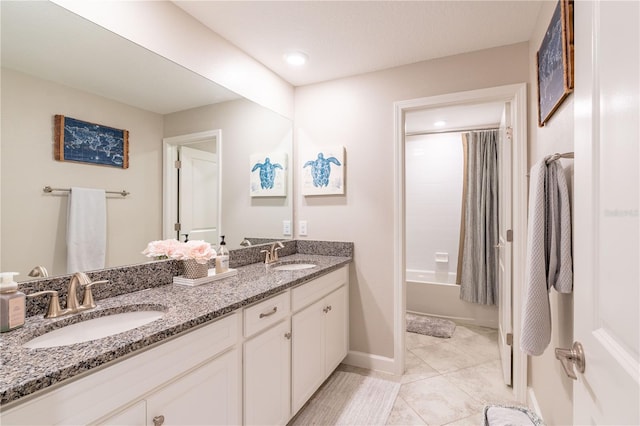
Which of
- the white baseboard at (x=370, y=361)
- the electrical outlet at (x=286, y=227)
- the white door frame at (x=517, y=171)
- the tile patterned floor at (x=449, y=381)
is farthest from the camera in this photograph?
the electrical outlet at (x=286, y=227)

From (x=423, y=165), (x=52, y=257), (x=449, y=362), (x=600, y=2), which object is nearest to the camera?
(x=600, y=2)

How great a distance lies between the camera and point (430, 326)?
329cm

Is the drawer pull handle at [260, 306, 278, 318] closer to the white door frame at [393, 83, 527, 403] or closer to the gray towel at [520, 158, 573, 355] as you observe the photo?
the gray towel at [520, 158, 573, 355]

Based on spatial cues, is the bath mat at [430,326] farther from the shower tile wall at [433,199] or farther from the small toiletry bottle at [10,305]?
the small toiletry bottle at [10,305]

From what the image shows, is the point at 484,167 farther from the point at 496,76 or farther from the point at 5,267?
the point at 5,267

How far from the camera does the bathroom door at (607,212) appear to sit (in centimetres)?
51

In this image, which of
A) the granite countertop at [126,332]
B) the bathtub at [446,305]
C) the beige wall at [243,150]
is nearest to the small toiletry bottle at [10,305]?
the granite countertop at [126,332]

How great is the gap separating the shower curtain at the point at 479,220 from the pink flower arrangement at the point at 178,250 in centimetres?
296

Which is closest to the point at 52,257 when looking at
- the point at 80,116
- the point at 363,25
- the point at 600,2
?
the point at 80,116

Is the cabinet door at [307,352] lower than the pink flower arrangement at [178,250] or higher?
lower

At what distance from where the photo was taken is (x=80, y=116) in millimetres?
1273

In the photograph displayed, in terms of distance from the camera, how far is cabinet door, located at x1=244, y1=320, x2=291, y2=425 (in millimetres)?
1378

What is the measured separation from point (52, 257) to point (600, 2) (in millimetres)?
Result: 1800

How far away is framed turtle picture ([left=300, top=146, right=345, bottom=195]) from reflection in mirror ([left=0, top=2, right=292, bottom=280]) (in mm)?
828
